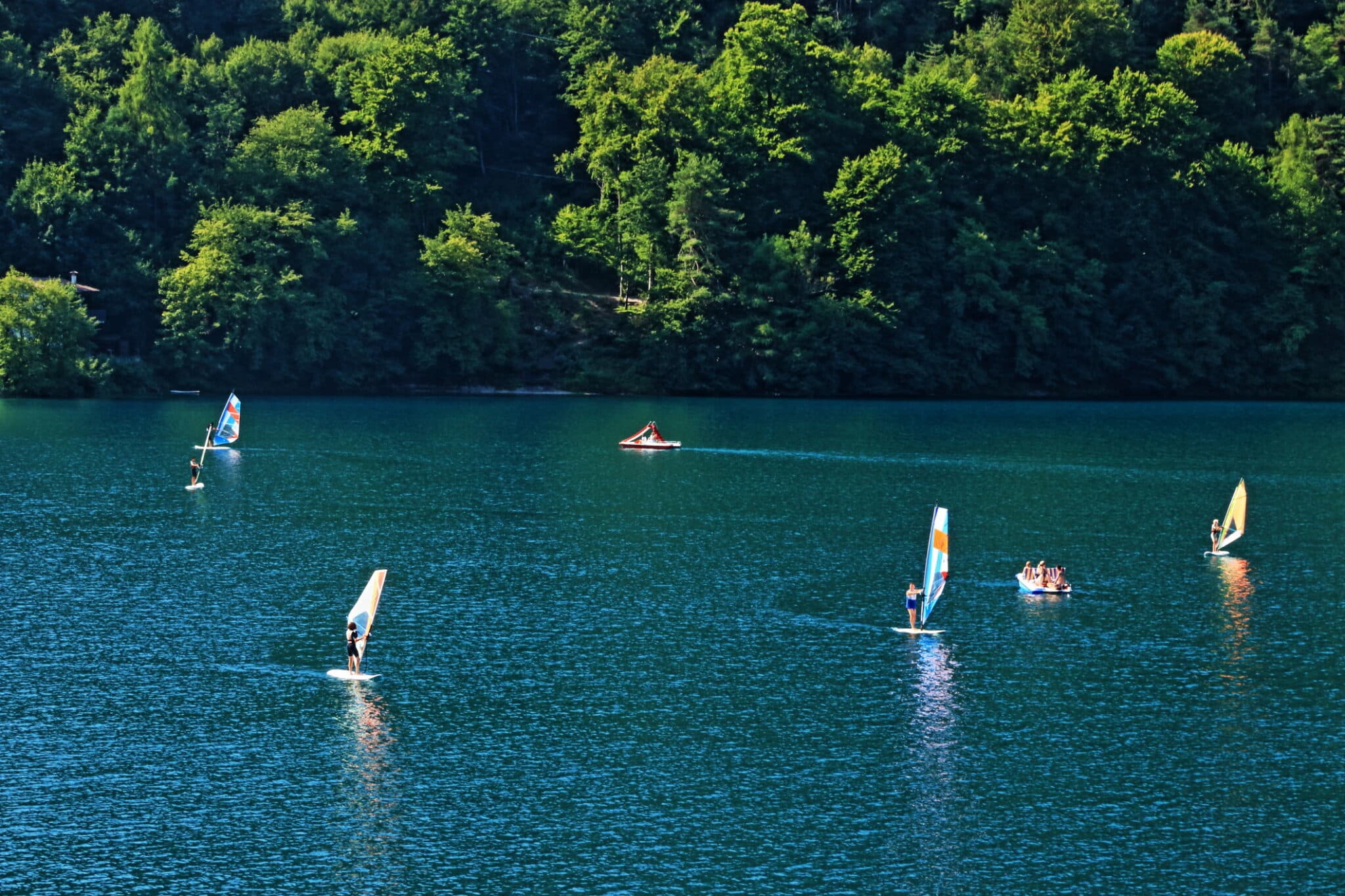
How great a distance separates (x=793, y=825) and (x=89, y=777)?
2371 cm

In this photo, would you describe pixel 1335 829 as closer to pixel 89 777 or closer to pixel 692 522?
pixel 89 777

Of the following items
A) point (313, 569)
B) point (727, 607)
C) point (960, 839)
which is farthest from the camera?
point (313, 569)

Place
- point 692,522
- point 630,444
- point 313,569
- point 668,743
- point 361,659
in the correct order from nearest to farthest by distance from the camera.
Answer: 1. point 668,743
2. point 361,659
3. point 313,569
4. point 692,522
5. point 630,444

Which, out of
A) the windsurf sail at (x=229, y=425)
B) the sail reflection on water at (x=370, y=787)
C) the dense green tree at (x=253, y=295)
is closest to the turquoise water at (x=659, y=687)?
the sail reflection on water at (x=370, y=787)

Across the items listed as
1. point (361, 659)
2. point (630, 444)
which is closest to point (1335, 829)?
point (361, 659)

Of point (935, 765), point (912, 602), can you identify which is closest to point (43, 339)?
point (912, 602)

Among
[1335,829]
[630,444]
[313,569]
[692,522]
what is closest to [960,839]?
[1335,829]

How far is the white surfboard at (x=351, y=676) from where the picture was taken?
67625mm

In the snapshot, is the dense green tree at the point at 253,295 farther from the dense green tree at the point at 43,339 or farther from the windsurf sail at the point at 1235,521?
the windsurf sail at the point at 1235,521

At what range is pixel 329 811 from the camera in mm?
52688

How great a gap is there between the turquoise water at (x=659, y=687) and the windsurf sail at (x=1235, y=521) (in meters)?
1.99

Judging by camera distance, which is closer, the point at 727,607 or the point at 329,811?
the point at 329,811

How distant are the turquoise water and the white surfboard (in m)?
0.80

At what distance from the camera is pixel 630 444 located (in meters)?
146
